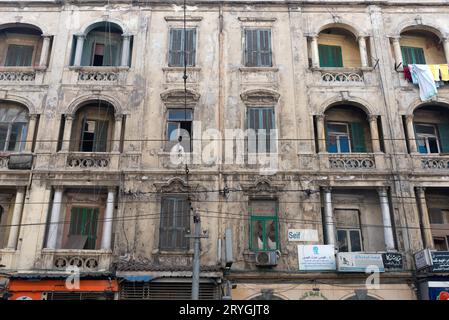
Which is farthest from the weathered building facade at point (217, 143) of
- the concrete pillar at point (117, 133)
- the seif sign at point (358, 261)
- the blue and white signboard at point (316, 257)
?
the seif sign at point (358, 261)

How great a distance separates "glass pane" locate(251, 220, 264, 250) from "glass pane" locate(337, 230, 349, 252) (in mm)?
2910

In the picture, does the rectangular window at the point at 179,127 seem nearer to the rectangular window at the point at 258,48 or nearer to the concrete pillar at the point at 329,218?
the rectangular window at the point at 258,48

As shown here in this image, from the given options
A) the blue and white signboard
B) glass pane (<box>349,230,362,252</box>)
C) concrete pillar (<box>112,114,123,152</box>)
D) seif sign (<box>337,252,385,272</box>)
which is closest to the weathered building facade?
glass pane (<box>349,230,362,252</box>)

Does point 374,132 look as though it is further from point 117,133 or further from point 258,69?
point 117,133

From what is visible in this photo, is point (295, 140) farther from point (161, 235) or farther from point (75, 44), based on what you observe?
point (75, 44)

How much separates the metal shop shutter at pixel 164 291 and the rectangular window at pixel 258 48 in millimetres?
9190

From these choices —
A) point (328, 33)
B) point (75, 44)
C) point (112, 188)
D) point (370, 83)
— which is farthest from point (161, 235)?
point (328, 33)

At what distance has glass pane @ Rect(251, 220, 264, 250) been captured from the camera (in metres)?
15.4

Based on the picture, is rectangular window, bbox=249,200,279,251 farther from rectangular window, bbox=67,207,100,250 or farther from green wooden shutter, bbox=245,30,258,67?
green wooden shutter, bbox=245,30,258,67

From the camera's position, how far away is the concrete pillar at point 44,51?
707 inches

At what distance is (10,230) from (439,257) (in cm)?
1470

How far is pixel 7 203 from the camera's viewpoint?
1633cm

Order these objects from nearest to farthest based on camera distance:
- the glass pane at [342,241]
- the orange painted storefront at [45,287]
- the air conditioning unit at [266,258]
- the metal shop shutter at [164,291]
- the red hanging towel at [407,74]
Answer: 1. the orange painted storefront at [45,287]
2. the metal shop shutter at [164,291]
3. the air conditioning unit at [266,258]
4. the glass pane at [342,241]
5. the red hanging towel at [407,74]

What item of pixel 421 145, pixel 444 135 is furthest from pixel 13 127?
pixel 444 135
